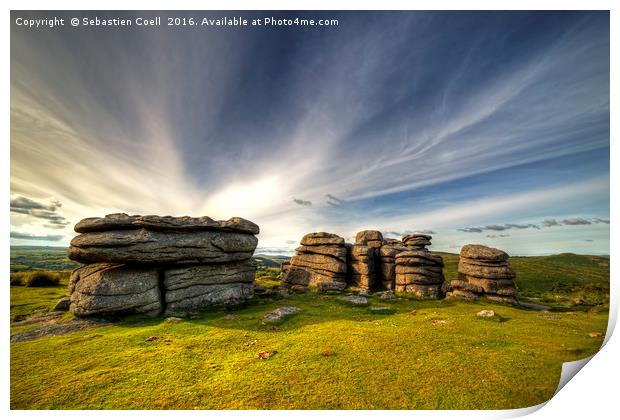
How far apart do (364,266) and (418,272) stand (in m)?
6.50

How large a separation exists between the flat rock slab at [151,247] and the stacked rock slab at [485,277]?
2399cm

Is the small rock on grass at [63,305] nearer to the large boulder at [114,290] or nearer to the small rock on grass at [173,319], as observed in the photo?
the large boulder at [114,290]

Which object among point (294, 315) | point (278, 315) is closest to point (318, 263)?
point (294, 315)

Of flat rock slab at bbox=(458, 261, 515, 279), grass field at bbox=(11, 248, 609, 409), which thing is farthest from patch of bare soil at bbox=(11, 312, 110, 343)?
flat rock slab at bbox=(458, 261, 515, 279)

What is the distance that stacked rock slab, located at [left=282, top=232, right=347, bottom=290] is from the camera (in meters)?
32.8

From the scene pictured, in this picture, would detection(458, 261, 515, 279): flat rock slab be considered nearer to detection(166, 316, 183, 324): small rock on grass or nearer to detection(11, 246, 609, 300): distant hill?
detection(11, 246, 609, 300): distant hill

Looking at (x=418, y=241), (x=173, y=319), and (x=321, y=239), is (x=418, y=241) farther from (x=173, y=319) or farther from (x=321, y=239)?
(x=173, y=319)

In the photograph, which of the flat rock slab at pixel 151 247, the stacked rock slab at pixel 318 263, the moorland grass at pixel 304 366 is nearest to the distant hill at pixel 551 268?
the flat rock slab at pixel 151 247

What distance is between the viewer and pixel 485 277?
26.2m

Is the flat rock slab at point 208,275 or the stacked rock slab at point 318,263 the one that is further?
the stacked rock slab at point 318,263

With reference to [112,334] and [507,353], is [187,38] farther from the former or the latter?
[507,353]

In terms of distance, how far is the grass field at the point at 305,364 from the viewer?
7914 mm

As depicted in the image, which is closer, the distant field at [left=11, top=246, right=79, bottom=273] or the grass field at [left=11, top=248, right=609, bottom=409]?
the grass field at [left=11, top=248, right=609, bottom=409]
